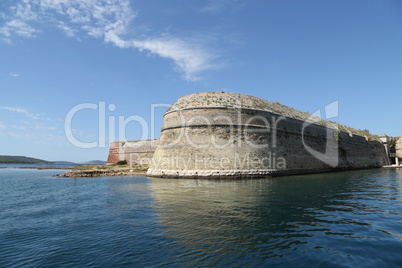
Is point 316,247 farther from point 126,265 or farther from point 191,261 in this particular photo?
point 126,265

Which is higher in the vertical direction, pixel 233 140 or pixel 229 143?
pixel 233 140

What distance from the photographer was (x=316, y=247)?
5871 mm

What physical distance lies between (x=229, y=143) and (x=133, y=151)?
34.9 m

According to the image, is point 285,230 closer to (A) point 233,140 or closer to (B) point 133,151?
(A) point 233,140

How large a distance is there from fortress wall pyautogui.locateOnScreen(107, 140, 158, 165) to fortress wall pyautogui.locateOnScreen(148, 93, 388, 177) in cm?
2301

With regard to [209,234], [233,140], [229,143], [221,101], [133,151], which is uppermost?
[221,101]

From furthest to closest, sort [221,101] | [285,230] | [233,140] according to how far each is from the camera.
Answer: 1. [221,101]
2. [233,140]
3. [285,230]

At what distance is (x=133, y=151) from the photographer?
5334cm

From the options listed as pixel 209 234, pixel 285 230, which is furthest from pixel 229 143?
pixel 209 234

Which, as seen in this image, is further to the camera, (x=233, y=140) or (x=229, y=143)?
(x=233, y=140)

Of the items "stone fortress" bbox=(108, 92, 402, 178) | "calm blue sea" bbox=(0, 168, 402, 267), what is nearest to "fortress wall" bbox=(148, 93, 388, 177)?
"stone fortress" bbox=(108, 92, 402, 178)

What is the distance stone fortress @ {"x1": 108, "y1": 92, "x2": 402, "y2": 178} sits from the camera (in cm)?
2353

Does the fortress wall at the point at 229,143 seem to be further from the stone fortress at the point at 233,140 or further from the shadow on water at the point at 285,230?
the shadow on water at the point at 285,230

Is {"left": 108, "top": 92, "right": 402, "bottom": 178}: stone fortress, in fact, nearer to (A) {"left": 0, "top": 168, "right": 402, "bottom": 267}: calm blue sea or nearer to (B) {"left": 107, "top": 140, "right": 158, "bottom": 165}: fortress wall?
(A) {"left": 0, "top": 168, "right": 402, "bottom": 267}: calm blue sea
